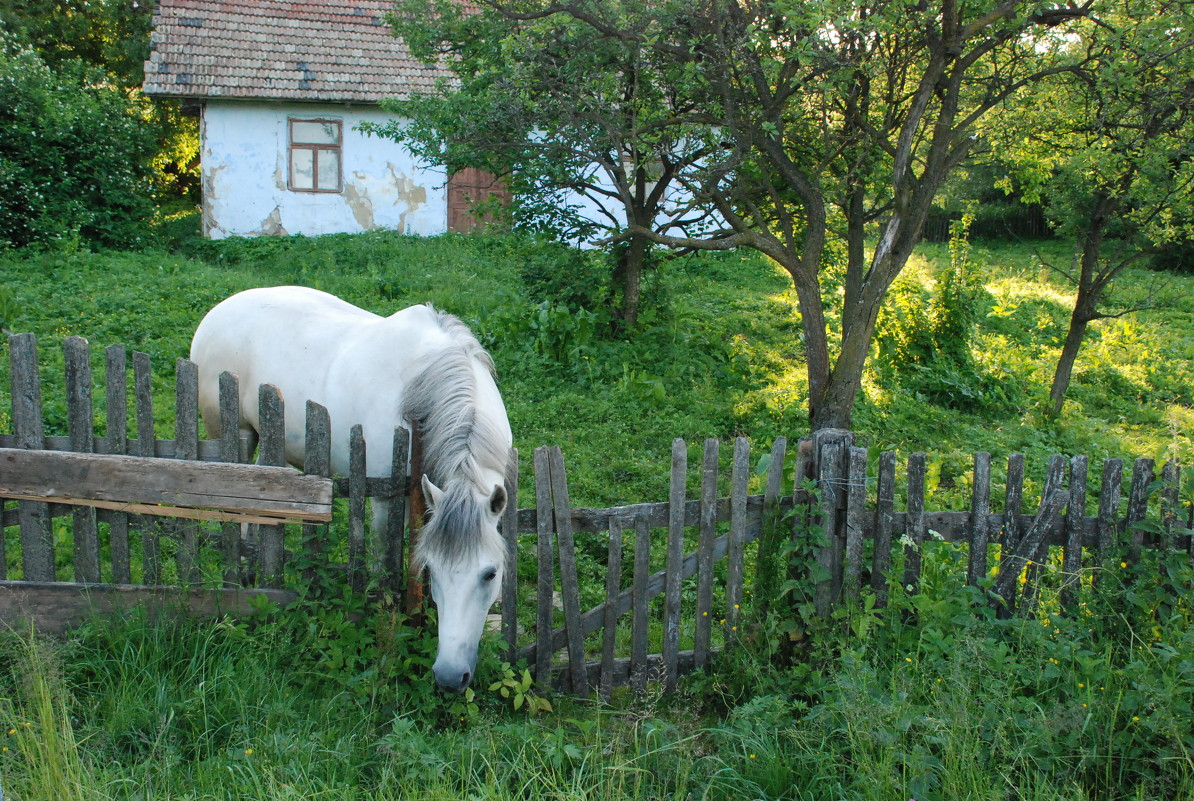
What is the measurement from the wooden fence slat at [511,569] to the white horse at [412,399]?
0.24ft

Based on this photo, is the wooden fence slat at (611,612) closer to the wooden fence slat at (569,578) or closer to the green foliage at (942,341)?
the wooden fence slat at (569,578)

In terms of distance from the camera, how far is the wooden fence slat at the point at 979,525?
165 inches

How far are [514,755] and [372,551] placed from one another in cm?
124

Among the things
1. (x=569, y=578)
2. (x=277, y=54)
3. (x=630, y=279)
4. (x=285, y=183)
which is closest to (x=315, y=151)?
(x=285, y=183)

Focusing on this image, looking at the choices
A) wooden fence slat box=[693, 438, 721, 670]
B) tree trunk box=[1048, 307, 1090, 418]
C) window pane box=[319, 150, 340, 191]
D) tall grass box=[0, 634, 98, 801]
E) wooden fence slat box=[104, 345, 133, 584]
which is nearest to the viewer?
tall grass box=[0, 634, 98, 801]

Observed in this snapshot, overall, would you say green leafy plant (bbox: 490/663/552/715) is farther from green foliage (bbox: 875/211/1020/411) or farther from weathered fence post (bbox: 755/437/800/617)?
green foliage (bbox: 875/211/1020/411)

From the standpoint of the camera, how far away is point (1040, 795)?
296 centimetres

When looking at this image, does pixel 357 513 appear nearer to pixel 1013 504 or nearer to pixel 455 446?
pixel 455 446

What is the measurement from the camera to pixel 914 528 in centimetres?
421

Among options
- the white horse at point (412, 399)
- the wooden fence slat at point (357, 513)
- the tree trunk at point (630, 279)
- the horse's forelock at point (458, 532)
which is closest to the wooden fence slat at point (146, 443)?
the wooden fence slat at point (357, 513)

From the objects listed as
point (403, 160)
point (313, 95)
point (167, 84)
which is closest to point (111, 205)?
point (167, 84)

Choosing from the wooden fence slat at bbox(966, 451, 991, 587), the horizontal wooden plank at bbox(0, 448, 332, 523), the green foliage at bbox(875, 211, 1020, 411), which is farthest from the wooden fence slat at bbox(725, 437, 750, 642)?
the green foliage at bbox(875, 211, 1020, 411)

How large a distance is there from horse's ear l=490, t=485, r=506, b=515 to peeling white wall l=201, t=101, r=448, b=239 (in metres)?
14.2

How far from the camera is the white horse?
11.8ft
